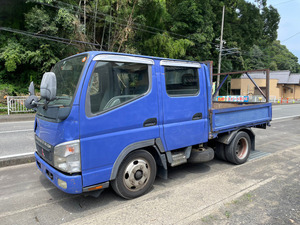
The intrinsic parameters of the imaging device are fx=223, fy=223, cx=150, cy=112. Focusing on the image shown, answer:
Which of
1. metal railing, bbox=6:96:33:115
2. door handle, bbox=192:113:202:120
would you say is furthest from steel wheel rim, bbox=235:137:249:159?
metal railing, bbox=6:96:33:115

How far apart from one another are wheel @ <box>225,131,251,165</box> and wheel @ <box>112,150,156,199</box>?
7.15 feet

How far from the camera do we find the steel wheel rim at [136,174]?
341 centimetres

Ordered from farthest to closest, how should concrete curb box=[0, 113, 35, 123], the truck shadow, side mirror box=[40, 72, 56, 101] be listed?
Answer: concrete curb box=[0, 113, 35, 123]
the truck shadow
side mirror box=[40, 72, 56, 101]

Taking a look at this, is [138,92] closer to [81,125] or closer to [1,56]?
[81,125]

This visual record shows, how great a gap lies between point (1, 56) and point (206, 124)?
55.2 ft

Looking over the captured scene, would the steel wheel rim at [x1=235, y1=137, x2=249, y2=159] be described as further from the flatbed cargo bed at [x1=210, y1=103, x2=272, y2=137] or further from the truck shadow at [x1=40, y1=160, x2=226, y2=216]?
the truck shadow at [x1=40, y1=160, x2=226, y2=216]

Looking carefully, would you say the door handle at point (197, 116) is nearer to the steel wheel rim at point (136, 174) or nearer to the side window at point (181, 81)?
the side window at point (181, 81)

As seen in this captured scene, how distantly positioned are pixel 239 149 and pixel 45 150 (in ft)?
14.1

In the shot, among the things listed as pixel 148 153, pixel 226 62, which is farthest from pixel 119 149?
pixel 226 62

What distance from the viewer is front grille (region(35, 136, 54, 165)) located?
3089mm

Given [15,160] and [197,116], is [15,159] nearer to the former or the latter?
[15,160]

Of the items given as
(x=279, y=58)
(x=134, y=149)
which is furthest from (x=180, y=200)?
(x=279, y=58)

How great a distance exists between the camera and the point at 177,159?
402cm

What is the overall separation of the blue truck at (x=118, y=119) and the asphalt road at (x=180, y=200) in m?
0.33
